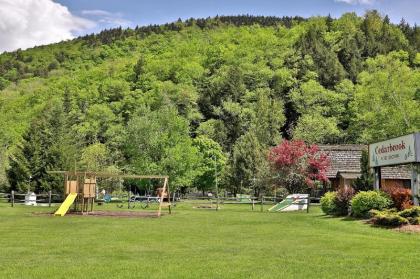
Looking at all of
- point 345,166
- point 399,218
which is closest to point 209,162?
point 345,166

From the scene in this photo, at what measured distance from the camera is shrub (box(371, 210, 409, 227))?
18484mm

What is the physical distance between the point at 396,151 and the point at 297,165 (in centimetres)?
2070

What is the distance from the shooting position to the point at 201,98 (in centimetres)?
8925

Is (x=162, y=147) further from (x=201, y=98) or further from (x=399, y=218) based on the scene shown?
(x=201, y=98)

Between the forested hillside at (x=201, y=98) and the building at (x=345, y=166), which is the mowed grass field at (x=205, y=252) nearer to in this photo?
the forested hillside at (x=201, y=98)

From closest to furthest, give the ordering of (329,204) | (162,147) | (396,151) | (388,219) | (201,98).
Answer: (388,219), (396,151), (329,204), (162,147), (201,98)

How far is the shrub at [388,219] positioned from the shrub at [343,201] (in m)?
4.84

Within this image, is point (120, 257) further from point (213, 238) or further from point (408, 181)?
point (408, 181)

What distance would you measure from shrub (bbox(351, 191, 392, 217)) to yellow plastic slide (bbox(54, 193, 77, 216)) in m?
15.2

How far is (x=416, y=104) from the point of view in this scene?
55.2m


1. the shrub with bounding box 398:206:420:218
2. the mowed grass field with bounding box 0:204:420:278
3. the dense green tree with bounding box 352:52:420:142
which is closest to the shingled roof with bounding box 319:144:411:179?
the dense green tree with bounding box 352:52:420:142

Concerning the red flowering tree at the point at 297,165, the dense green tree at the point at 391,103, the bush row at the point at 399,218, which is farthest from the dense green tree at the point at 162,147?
the bush row at the point at 399,218

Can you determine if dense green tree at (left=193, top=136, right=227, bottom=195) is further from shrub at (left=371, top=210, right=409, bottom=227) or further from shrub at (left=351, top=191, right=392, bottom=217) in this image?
shrub at (left=371, top=210, right=409, bottom=227)

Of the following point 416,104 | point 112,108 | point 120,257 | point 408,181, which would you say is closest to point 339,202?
point 120,257
